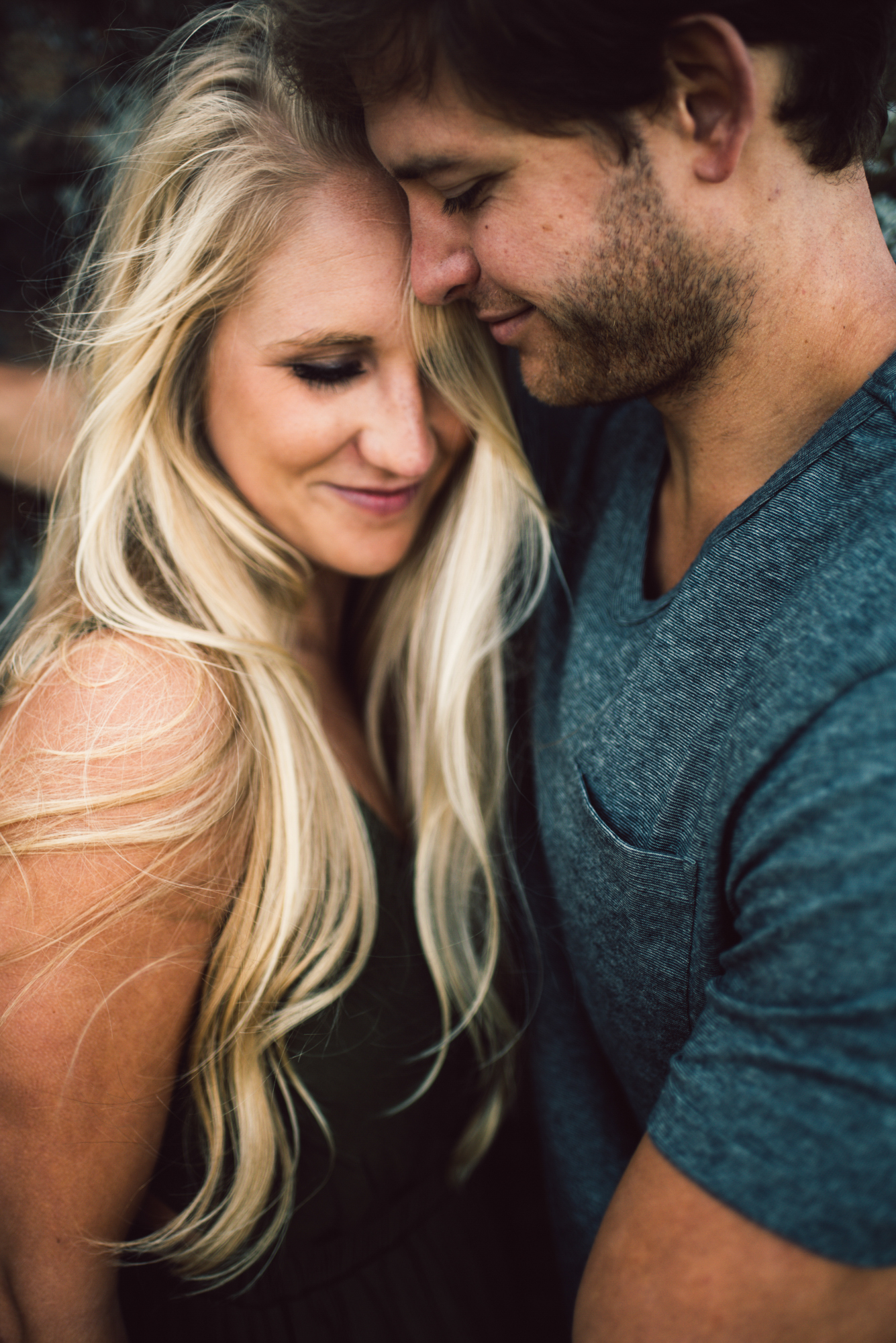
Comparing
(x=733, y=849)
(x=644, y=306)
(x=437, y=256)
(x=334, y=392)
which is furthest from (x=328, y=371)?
(x=733, y=849)

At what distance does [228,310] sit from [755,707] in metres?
1.04

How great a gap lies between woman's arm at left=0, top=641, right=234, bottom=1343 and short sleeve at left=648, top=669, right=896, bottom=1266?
2.35 ft

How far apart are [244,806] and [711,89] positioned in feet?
3.83

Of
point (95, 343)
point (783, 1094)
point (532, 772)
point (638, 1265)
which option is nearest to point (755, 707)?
point (783, 1094)

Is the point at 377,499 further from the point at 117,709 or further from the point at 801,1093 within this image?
the point at 801,1093

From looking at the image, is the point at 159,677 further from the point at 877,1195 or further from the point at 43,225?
the point at 43,225

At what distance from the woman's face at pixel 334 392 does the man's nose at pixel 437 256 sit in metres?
0.06

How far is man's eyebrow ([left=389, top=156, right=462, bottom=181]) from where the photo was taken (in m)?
1.07

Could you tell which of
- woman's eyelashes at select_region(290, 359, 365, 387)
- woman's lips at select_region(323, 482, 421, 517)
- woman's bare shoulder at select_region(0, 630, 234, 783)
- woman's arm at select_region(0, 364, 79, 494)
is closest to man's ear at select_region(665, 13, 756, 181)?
woman's eyelashes at select_region(290, 359, 365, 387)

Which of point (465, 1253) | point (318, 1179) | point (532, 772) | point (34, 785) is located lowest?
point (465, 1253)

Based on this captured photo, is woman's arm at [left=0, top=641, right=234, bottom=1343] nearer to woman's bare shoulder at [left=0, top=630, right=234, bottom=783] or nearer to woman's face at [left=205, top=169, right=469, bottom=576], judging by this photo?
woman's bare shoulder at [left=0, top=630, right=234, bottom=783]

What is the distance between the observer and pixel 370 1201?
1.38 meters

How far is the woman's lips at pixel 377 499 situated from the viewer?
4.72 feet

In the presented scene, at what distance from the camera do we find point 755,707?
916mm
